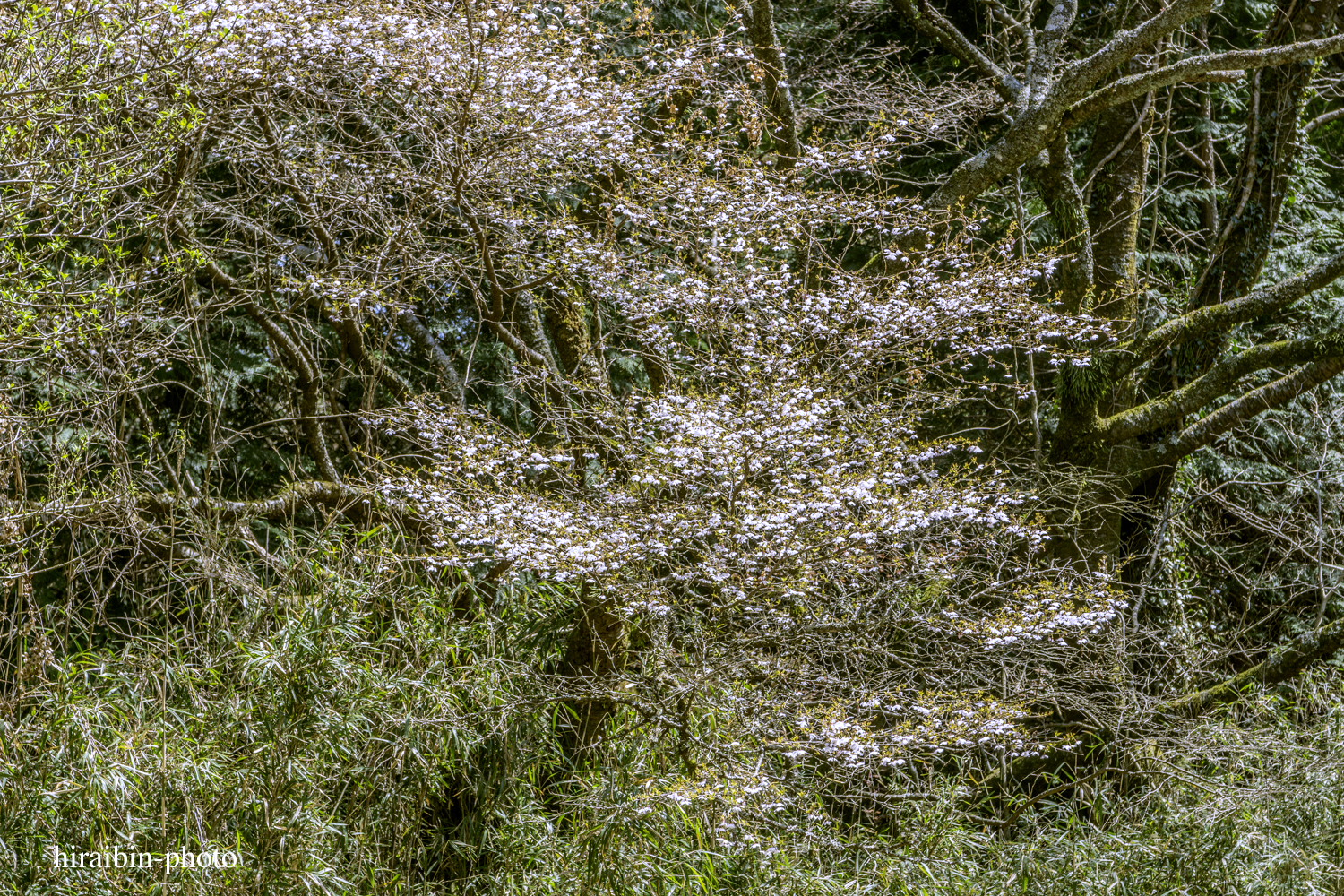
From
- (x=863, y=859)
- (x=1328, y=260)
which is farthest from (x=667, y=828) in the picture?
(x=1328, y=260)

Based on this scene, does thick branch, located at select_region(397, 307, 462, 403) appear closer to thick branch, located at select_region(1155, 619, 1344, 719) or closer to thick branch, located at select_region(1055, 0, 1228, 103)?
thick branch, located at select_region(1055, 0, 1228, 103)

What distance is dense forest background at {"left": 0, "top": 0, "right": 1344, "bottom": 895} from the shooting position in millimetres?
4227

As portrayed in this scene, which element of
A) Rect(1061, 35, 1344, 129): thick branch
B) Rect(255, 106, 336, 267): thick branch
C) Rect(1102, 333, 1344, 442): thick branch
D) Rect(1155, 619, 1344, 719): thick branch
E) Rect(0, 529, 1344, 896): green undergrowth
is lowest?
Rect(1155, 619, 1344, 719): thick branch

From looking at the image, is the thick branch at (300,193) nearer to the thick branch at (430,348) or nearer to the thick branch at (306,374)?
the thick branch at (306,374)

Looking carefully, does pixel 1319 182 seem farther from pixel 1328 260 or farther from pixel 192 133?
pixel 192 133

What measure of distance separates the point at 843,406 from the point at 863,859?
82.7 inches

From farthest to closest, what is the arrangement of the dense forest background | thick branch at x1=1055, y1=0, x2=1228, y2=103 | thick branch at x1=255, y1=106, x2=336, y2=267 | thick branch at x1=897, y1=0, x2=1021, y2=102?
1. thick branch at x1=897, y1=0, x2=1021, y2=102
2. thick branch at x1=1055, y1=0, x2=1228, y2=103
3. thick branch at x1=255, y1=106, x2=336, y2=267
4. the dense forest background

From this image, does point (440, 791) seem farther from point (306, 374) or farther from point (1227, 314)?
point (1227, 314)

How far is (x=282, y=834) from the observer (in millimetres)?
3932

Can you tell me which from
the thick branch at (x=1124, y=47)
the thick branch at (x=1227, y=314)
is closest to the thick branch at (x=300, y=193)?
the thick branch at (x=1124, y=47)

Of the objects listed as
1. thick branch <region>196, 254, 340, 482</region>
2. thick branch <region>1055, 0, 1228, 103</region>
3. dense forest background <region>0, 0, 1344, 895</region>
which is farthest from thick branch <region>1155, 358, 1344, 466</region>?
thick branch <region>196, 254, 340, 482</region>

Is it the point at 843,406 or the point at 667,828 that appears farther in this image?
the point at 843,406

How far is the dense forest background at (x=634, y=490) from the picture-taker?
4227 millimetres

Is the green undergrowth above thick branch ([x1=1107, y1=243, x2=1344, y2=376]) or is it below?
below
